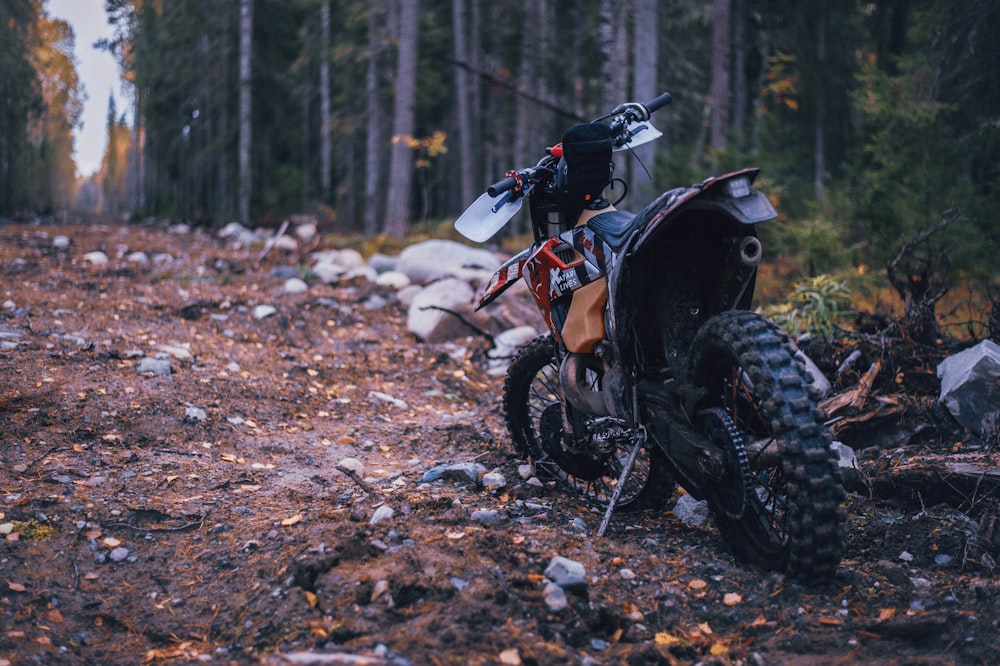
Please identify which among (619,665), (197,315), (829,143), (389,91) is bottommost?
(619,665)

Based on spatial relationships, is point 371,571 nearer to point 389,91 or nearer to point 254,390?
point 254,390

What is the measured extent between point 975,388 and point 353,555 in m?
3.66

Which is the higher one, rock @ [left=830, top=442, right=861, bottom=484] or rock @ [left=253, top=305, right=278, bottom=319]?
rock @ [left=253, top=305, right=278, bottom=319]

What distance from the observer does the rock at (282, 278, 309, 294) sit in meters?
10.2

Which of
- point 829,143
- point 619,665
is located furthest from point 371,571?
point 829,143

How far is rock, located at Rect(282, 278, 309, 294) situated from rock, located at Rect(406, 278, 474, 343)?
6.51ft

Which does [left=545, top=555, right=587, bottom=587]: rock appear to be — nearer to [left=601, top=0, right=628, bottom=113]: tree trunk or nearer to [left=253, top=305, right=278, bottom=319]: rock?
[left=253, top=305, right=278, bottom=319]: rock

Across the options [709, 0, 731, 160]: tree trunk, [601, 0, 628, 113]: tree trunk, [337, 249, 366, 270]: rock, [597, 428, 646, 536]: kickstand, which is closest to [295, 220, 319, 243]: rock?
[337, 249, 366, 270]: rock

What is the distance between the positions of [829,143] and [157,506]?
2113 cm

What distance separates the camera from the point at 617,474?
4.29m

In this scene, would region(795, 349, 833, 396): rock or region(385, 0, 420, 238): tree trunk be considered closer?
region(795, 349, 833, 396): rock

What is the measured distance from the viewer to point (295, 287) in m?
10.3

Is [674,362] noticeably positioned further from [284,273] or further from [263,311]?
[284,273]

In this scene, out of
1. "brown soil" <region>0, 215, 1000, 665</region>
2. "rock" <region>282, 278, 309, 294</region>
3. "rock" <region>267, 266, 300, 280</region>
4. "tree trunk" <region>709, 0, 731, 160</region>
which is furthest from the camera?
"tree trunk" <region>709, 0, 731, 160</region>
